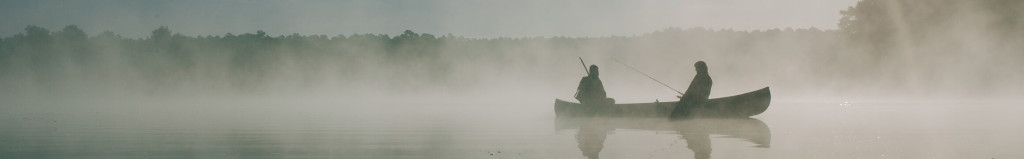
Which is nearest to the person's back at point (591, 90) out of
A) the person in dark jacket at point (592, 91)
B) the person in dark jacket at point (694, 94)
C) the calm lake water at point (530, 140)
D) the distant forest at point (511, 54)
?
the person in dark jacket at point (592, 91)

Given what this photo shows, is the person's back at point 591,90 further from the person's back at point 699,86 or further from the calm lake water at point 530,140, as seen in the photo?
the calm lake water at point 530,140

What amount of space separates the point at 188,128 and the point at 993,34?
129 feet

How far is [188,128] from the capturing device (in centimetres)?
2081

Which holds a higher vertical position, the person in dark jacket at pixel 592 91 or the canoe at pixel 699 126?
the person in dark jacket at pixel 592 91

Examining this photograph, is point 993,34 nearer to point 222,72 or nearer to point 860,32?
point 860,32

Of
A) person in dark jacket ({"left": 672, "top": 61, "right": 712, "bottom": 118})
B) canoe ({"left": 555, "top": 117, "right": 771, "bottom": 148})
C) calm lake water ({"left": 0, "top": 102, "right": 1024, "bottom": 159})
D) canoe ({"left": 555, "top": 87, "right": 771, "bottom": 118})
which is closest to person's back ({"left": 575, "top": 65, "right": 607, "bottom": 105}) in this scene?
canoe ({"left": 555, "top": 117, "right": 771, "bottom": 148})

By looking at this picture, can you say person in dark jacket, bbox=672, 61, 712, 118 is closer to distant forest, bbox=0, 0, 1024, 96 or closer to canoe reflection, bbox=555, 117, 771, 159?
canoe reflection, bbox=555, 117, 771, 159

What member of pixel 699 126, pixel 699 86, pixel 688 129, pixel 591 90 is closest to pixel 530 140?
pixel 688 129

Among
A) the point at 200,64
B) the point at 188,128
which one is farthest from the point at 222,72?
the point at 188,128

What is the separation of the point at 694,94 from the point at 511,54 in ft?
347

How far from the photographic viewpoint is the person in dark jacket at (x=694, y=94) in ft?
76.0

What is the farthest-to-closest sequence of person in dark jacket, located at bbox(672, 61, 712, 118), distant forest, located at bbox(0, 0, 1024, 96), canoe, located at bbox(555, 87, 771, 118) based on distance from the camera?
distant forest, located at bbox(0, 0, 1024, 96), canoe, located at bbox(555, 87, 771, 118), person in dark jacket, located at bbox(672, 61, 712, 118)

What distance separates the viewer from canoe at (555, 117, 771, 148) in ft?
56.9

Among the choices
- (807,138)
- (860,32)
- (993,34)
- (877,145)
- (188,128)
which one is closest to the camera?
(877,145)
